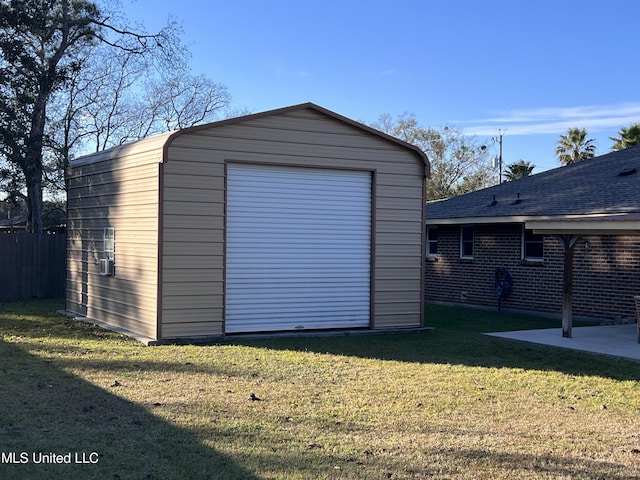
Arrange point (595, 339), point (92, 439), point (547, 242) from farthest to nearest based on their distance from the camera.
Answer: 1. point (547, 242)
2. point (595, 339)
3. point (92, 439)

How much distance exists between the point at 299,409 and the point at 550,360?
4910mm

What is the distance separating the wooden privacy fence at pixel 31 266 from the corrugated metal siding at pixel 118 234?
4.37 m

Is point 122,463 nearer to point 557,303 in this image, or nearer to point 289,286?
point 289,286

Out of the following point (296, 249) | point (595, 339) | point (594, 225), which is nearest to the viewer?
point (594, 225)

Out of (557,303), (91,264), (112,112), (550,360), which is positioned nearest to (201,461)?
(550,360)

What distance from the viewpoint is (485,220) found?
55.5ft

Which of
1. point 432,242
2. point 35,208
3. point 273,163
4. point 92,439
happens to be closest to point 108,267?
point 273,163

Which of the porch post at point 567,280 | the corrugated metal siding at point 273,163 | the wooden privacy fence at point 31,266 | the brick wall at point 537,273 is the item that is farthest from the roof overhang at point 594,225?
the wooden privacy fence at point 31,266

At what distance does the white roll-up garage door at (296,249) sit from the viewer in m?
11.9

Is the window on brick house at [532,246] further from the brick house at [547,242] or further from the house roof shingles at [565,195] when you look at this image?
the house roof shingles at [565,195]

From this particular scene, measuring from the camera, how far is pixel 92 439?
18.4 feet

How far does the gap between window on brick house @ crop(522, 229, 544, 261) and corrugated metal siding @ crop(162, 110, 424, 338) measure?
4.50 meters

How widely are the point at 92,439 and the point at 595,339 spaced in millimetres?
9016

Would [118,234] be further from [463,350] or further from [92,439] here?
[92,439]
